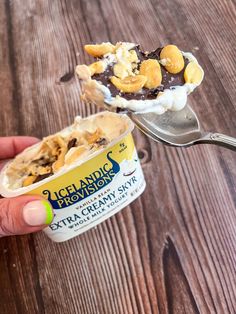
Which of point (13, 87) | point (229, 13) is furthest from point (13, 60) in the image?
point (229, 13)

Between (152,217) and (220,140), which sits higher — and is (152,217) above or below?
below

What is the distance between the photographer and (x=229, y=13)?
101cm

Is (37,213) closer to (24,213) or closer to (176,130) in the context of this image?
(24,213)

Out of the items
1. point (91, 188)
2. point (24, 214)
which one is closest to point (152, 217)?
point (91, 188)

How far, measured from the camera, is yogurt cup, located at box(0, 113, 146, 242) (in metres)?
0.71

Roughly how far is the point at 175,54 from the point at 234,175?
0.87ft

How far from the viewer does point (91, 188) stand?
74 cm

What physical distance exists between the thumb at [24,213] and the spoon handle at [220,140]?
25cm

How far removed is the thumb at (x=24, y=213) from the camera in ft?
A: 2.23

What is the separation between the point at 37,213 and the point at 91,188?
99 millimetres

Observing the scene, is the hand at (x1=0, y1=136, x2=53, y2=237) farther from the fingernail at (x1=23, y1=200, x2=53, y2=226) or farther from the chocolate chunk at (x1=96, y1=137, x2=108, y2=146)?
the chocolate chunk at (x1=96, y1=137, x2=108, y2=146)

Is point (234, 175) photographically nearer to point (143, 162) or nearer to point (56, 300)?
point (143, 162)

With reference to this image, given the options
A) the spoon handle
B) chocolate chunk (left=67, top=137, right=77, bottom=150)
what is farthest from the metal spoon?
chocolate chunk (left=67, top=137, right=77, bottom=150)

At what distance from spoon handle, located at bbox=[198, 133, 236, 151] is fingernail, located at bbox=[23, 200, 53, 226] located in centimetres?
25
